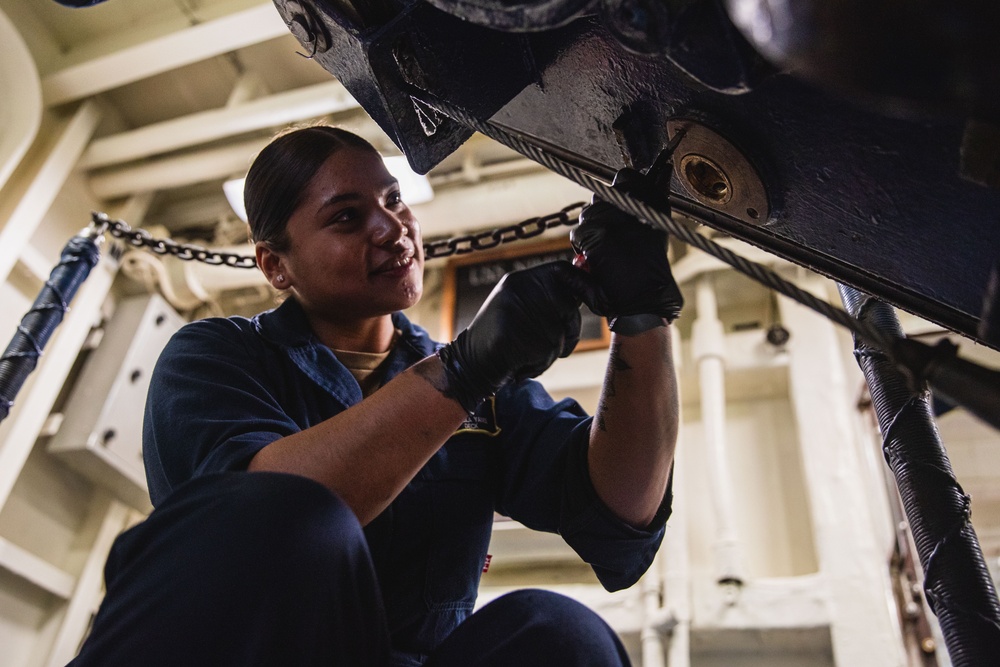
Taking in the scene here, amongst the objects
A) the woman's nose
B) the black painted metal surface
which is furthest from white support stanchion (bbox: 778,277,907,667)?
the woman's nose

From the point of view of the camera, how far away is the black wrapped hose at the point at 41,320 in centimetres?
186

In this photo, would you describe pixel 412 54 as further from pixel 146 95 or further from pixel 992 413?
pixel 146 95

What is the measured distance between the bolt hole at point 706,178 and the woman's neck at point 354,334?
2.00 feet

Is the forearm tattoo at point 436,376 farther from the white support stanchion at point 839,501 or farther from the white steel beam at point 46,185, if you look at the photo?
the white steel beam at point 46,185

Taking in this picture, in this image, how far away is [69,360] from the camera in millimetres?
3023

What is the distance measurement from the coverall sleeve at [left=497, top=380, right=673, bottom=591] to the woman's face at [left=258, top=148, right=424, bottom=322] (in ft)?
0.88

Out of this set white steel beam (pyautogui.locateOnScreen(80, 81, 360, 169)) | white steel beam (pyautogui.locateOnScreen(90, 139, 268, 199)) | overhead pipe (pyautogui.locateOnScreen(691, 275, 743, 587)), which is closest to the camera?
overhead pipe (pyautogui.locateOnScreen(691, 275, 743, 587))

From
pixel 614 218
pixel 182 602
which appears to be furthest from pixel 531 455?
pixel 182 602

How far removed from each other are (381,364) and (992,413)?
935mm

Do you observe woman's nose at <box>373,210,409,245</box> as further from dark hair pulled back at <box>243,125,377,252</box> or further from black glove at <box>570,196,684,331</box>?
black glove at <box>570,196,684,331</box>

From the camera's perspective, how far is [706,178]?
82 centimetres

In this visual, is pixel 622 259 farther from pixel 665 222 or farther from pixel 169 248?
pixel 169 248

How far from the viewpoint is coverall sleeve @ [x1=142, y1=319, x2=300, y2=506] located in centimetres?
88

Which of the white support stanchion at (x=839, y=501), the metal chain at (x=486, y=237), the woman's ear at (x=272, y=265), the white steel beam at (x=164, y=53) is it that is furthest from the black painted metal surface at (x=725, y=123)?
the white steel beam at (x=164, y=53)
